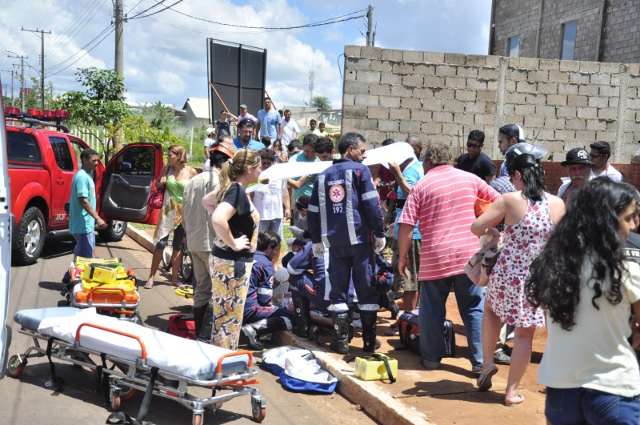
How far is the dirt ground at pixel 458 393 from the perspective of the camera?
4961 millimetres

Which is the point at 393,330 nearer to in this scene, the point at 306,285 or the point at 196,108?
the point at 306,285

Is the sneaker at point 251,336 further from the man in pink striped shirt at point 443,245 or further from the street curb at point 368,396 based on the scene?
the man in pink striped shirt at point 443,245

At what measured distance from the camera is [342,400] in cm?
579

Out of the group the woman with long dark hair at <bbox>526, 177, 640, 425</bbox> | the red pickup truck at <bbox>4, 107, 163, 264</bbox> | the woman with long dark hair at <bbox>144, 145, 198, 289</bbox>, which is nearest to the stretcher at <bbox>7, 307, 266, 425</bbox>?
the woman with long dark hair at <bbox>526, 177, 640, 425</bbox>

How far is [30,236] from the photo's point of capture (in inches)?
405

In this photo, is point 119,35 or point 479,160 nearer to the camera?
point 479,160

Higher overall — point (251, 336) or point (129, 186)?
point (129, 186)

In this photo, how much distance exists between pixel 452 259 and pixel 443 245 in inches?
5.5

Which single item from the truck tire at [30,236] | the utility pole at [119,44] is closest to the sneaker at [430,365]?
the truck tire at [30,236]

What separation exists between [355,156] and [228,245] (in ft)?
5.44

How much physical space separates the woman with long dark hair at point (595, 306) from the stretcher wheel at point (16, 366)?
4.37m

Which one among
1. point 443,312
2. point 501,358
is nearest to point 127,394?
point 443,312

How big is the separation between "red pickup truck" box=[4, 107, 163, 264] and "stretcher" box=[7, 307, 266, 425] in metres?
4.81

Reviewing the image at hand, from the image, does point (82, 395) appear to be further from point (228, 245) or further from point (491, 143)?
point (491, 143)
